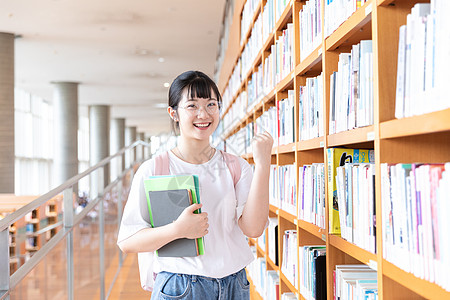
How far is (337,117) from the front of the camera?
1.93 meters

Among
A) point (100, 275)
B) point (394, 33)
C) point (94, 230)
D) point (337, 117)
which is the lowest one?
point (100, 275)

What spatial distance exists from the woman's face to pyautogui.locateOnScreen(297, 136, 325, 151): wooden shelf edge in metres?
0.63

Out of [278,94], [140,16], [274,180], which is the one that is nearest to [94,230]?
[274,180]

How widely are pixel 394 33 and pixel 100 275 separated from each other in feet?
10.8

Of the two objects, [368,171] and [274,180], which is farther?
[274,180]

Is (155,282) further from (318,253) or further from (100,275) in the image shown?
(100,275)

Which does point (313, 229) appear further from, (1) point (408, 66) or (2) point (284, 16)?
(2) point (284, 16)

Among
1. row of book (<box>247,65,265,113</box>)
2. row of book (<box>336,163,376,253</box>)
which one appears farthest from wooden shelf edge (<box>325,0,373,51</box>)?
row of book (<box>247,65,265,113</box>)

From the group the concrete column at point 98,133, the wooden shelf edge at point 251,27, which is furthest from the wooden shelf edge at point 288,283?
the concrete column at point 98,133

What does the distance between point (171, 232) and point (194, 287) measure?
0.64ft

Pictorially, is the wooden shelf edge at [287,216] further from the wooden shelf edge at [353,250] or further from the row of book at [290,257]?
the wooden shelf edge at [353,250]

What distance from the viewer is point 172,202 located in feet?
5.05

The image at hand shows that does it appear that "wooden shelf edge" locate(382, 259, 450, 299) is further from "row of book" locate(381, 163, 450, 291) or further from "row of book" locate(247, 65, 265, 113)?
"row of book" locate(247, 65, 265, 113)

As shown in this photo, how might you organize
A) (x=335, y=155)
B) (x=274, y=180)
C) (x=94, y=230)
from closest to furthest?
1. (x=335, y=155)
2. (x=274, y=180)
3. (x=94, y=230)
